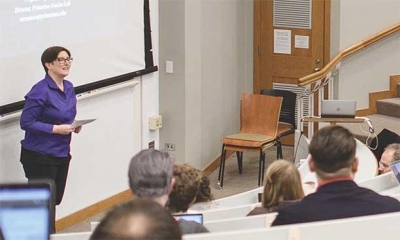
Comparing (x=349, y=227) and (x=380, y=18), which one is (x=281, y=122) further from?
(x=349, y=227)

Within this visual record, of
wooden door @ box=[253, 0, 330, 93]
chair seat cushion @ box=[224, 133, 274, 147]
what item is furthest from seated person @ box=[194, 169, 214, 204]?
wooden door @ box=[253, 0, 330, 93]

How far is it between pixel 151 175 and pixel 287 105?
5.62 meters

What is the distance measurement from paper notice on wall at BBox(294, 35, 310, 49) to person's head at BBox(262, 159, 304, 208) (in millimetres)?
5532

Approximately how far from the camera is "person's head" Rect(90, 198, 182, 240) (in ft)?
4.24

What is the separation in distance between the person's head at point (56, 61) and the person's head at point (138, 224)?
4.30 meters

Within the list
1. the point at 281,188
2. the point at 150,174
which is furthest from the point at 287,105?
the point at 150,174

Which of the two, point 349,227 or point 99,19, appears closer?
point 349,227

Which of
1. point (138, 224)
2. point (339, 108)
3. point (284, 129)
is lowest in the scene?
point (284, 129)

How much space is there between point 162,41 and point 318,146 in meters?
4.90

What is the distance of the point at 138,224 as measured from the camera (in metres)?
1.30

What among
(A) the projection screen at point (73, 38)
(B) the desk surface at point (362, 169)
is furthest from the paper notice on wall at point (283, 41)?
(B) the desk surface at point (362, 169)

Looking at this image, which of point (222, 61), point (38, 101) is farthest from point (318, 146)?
point (222, 61)

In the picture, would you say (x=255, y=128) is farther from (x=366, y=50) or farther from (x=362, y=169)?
(x=362, y=169)

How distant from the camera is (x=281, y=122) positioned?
843 cm
